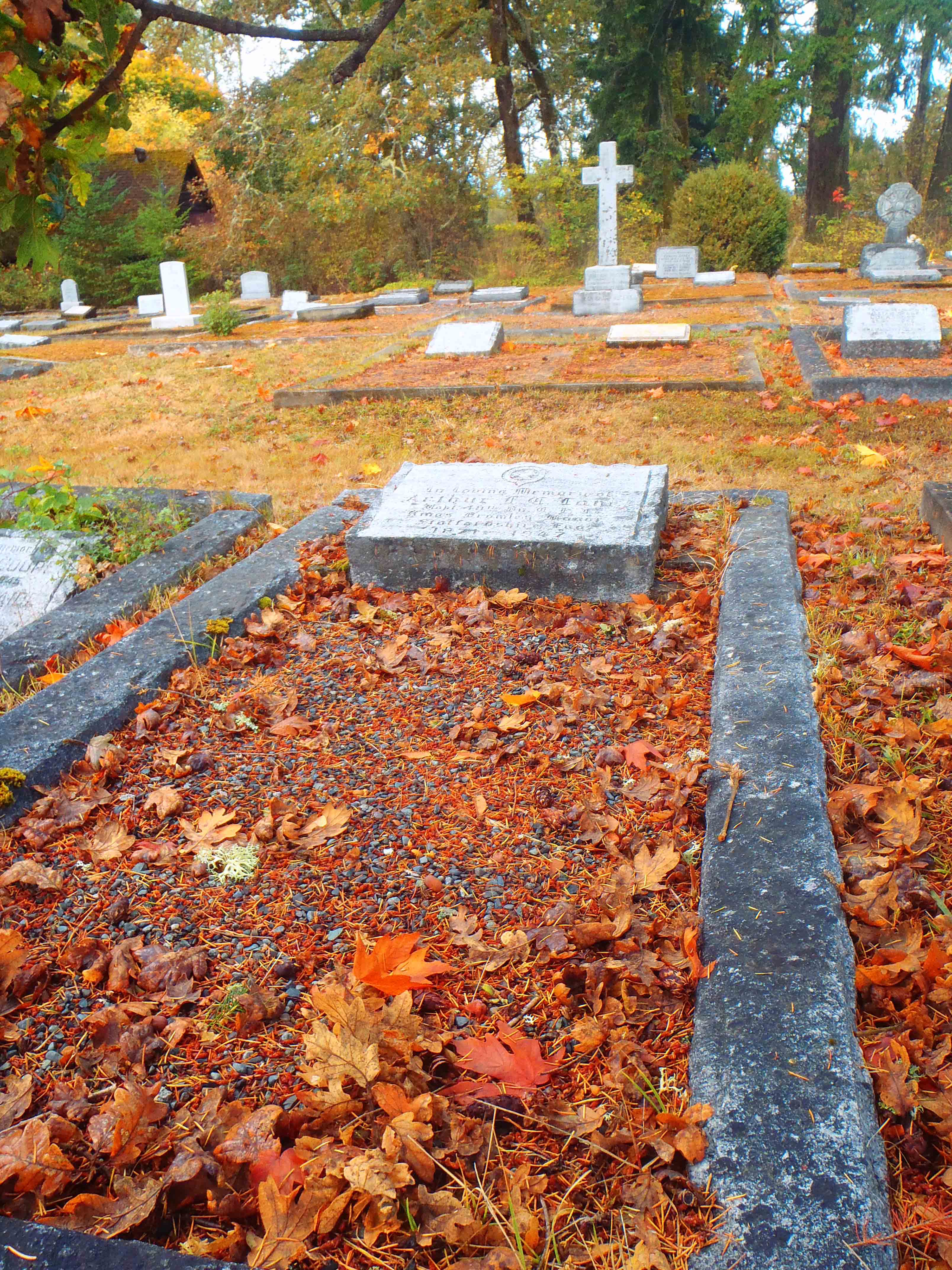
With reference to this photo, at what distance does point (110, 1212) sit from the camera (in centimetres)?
158

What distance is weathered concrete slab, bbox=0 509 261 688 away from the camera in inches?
150

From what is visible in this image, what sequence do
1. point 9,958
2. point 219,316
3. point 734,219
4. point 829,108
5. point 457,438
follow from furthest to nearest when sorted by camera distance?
point 829,108 → point 734,219 → point 219,316 → point 457,438 → point 9,958

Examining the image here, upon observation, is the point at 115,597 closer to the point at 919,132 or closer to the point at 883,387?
the point at 883,387

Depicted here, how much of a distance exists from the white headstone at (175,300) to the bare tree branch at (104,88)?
16.3m

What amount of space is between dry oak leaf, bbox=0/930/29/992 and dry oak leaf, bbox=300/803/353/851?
72 cm

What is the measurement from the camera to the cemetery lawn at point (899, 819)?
1701 millimetres

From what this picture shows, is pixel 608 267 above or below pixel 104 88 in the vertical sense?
above

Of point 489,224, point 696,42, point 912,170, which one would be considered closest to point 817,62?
point 696,42

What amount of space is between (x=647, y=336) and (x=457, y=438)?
4674mm

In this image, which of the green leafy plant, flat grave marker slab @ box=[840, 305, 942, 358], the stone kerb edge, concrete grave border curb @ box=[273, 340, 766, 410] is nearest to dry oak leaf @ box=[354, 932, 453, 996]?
the stone kerb edge

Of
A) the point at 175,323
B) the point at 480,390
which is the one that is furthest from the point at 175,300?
the point at 480,390

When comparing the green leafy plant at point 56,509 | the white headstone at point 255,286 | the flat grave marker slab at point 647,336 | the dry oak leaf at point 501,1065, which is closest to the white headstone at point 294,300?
the white headstone at point 255,286

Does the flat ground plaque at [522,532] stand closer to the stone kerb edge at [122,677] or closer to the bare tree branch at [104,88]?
the stone kerb edge at [122,677]

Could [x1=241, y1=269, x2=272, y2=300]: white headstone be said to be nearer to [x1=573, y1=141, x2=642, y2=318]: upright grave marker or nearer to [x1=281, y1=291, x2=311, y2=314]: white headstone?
[x1=281, y1=291, x2=311, y2=314]: white headstone
